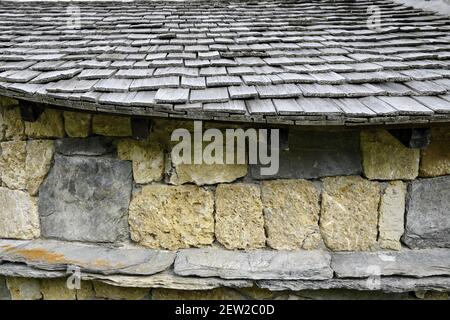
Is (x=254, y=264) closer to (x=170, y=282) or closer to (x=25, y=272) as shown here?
(x=170, y=282)

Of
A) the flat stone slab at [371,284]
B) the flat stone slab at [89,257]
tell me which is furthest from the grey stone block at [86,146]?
the flat stone slab at [371,284]

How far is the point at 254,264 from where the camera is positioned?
86.0 inches

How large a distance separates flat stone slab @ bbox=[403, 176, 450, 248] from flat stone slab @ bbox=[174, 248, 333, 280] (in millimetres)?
603

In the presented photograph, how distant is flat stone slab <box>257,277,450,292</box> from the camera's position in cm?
211

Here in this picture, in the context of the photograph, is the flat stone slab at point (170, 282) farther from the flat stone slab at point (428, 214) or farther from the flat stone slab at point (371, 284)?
the flat stone slab at point (428, 214)

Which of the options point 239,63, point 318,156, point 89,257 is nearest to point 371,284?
point 318,156

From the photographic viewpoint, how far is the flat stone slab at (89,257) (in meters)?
2.19

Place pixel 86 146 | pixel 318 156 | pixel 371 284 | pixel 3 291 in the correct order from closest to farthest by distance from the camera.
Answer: pixel 371 284 → pixel 318 156 → pixel 86 146 → pixel 3 291

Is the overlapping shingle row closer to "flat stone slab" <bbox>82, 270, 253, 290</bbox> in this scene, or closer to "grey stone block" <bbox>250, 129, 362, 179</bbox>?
"grey stone block" <bbox>250, 129, 362, 179</bbox>

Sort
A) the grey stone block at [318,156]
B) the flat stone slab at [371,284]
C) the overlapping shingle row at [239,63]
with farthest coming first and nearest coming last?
1. the grey stone block at [318,156]
2. the flat stone slab at [371,284]
3. the overlapping shingle row at [239,63]

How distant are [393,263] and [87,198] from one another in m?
2.04

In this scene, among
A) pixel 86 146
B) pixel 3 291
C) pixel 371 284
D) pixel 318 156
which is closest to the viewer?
pixel 371 284

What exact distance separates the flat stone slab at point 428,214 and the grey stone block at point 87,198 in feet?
6.13

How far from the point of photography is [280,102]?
1.89m
